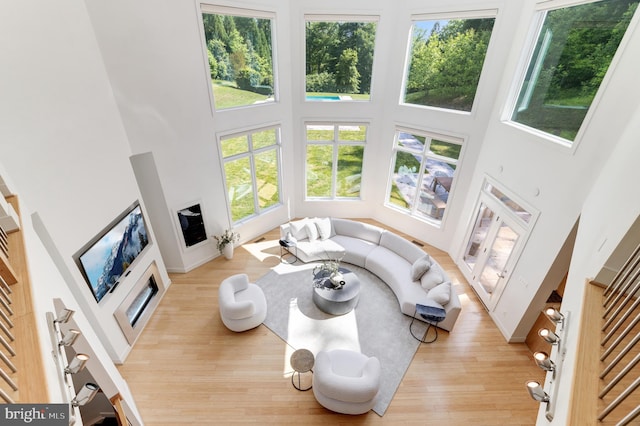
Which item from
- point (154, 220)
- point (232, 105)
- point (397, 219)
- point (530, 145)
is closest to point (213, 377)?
point (154, 220)

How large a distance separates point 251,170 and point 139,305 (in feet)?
12.1

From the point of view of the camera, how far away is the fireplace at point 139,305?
4.96 meters

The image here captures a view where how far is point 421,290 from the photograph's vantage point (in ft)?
19.4

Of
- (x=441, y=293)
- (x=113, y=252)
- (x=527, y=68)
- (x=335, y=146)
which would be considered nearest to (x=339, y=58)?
(x=335, y=146)

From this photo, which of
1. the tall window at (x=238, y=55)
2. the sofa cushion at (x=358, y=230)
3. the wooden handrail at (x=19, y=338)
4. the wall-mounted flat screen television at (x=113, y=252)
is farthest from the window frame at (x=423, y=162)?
the wooden handrail at (x=19, y=338)

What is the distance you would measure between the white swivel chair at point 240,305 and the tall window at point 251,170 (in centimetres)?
225

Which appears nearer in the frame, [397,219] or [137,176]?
[137,176]

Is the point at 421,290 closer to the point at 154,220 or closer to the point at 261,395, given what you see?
the point at 261,395

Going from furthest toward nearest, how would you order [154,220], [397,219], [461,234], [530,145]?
[397,219] → [461,234] → [154,220] → [530,145]

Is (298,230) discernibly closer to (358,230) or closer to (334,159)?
(358,230)

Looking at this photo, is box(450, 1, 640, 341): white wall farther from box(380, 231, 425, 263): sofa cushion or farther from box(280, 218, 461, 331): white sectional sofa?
box(380, 231, 425, 263): sofa cushion

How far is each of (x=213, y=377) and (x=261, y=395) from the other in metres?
0.84

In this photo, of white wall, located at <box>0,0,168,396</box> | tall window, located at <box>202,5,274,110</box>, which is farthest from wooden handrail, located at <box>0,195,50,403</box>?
tall window, located at <box>202,5,274,110</box>

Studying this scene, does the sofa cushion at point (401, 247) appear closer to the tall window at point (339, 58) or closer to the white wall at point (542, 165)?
the white wall at point (542, 165)
